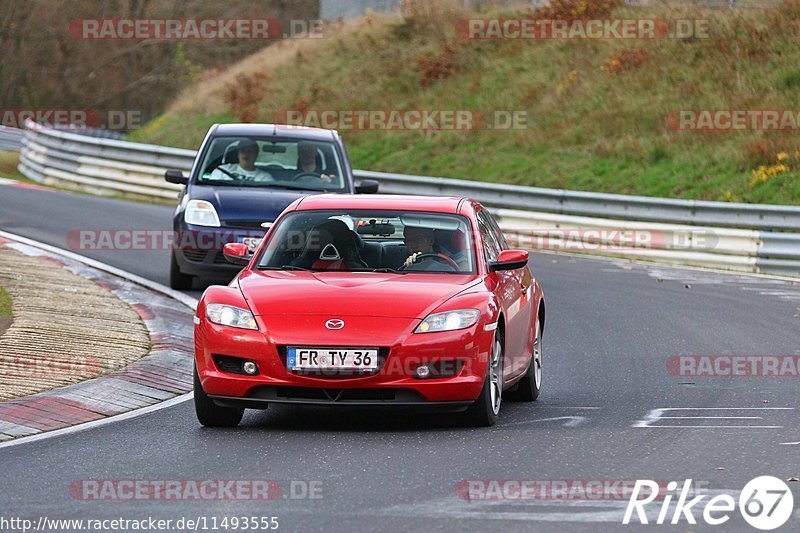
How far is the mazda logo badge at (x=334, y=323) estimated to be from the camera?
29.4 ft

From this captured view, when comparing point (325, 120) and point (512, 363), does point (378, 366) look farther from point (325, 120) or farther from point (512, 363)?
point (325, 120)

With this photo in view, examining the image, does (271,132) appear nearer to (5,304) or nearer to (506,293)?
(5,304)

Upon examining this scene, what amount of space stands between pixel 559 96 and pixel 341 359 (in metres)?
26.6

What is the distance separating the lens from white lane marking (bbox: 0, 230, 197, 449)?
9.02 meters

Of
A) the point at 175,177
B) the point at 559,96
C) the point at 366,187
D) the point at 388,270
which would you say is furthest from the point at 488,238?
the point at 559,96

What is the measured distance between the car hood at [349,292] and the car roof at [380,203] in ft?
2.10

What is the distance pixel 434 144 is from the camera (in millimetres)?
34312

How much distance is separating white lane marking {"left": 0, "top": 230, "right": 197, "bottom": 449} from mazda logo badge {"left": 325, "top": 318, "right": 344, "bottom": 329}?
64.0 inches

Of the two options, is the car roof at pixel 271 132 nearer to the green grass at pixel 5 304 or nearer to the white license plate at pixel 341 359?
the green grass at pixel 5 304

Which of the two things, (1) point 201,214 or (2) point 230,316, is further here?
(1) point 201,214

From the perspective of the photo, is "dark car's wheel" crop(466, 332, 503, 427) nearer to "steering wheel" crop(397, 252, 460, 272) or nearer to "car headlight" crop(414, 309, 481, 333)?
"car headlight" crop(414, 309, 481, 333)

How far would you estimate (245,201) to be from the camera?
16281 millimetres

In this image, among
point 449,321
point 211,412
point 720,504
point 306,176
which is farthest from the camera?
point 306,176

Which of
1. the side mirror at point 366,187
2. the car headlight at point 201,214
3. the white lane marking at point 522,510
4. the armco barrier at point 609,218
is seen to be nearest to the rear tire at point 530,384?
the white lane marking at point 522,510
